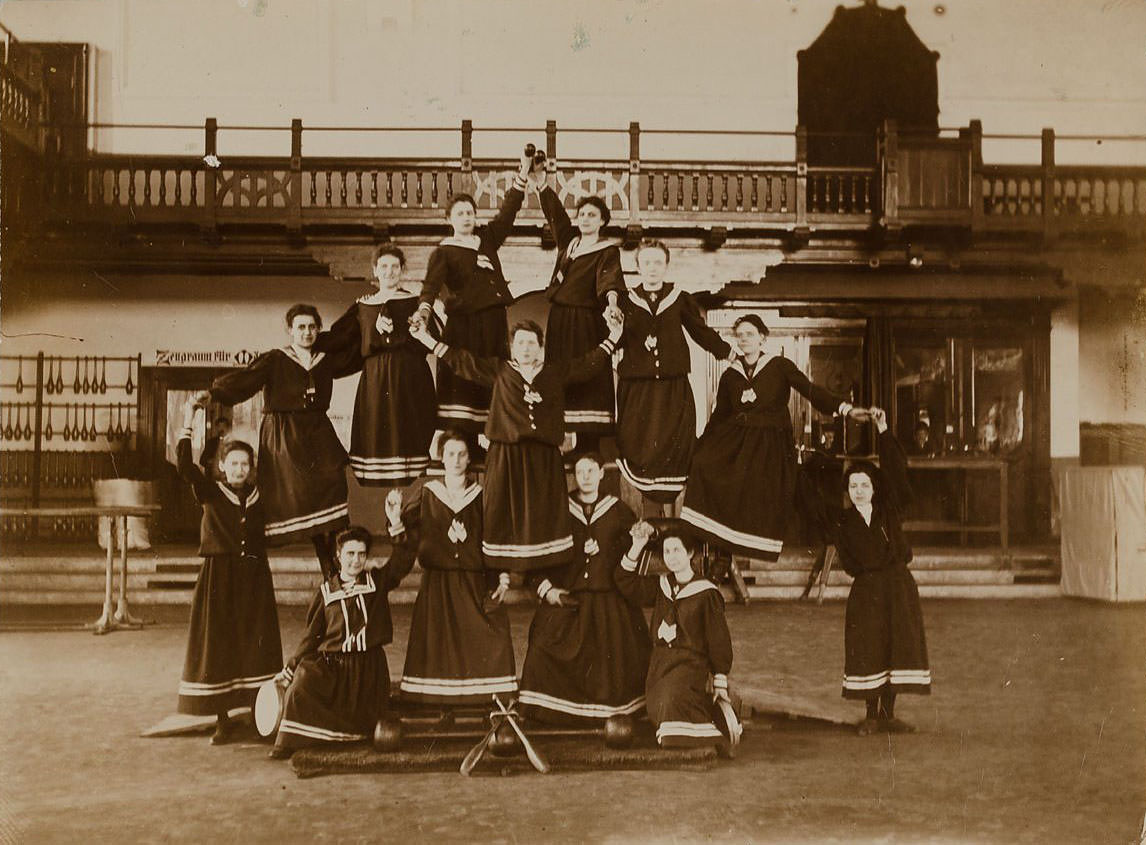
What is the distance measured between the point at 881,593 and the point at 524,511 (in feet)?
6.30

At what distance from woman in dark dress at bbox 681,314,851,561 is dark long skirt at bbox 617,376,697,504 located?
95 mm

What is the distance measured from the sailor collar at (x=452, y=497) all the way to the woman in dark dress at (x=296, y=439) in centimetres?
51

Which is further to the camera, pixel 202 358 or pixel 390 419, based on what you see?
pixel 202 358

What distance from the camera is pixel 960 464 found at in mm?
10430

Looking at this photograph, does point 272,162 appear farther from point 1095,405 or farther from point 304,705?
point 1095,405

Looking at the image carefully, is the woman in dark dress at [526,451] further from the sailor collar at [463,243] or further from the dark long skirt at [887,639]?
the dark long skirt at [887,639]

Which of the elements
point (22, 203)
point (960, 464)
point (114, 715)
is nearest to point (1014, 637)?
point (960, 464)

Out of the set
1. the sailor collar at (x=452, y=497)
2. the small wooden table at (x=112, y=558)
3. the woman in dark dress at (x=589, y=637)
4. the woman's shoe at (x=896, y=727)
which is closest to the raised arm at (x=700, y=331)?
the woman in dark dress at (x=589, y=637)

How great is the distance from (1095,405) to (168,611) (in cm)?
1062

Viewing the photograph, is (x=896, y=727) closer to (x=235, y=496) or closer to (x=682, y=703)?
(x=682, y=703)

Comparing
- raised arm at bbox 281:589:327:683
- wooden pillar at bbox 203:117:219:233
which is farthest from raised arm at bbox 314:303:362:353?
wooden pillar at bbox 203:117:219:233

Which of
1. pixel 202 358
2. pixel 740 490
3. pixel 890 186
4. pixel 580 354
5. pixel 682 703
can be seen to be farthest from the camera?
pixel 202 358

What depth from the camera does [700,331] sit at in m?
5.06

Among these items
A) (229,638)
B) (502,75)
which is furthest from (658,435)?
(502,75)
